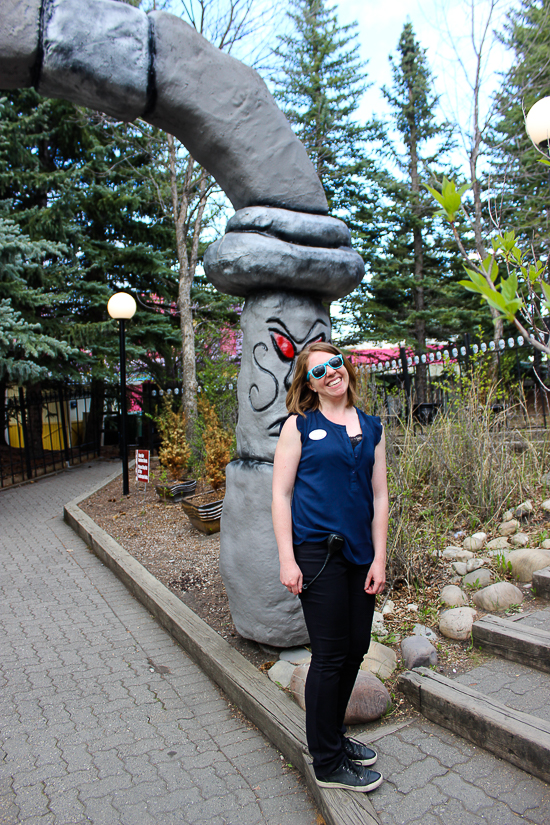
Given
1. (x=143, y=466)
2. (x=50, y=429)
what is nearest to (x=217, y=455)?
(x=143, y=466)

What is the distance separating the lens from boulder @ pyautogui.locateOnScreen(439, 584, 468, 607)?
3588mm

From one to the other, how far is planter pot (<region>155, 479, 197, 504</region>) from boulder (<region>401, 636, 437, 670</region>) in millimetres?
5354

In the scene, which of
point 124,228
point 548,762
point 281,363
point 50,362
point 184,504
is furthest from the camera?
point 124,228

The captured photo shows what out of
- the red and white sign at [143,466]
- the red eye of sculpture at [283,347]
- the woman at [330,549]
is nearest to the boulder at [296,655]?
the woman at [330,549]

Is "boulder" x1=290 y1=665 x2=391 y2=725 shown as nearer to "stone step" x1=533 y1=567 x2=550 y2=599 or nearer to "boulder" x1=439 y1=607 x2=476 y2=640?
"boulder" x1=439 y1=607 x2=476 y2=640

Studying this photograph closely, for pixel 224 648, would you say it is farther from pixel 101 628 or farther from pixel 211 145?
pixel 211 145

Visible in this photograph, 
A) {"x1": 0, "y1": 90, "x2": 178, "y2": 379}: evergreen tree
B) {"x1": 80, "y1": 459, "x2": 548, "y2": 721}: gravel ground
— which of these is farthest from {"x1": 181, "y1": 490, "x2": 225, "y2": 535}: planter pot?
{"x1": 0, "y1": 90, "x2": 178, "y2": 379}: evergreen tree

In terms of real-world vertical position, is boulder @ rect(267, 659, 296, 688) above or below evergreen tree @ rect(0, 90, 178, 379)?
below

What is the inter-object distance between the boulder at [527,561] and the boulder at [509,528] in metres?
0.57

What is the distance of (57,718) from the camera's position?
9.75 ft

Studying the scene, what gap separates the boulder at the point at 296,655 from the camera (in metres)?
3.19

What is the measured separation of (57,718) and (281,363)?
92.3 inches

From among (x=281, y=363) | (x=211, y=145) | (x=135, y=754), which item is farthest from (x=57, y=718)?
(x=211, y=145)

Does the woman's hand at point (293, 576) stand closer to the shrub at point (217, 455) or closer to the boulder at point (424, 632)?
the boulder at point (424, 632)
